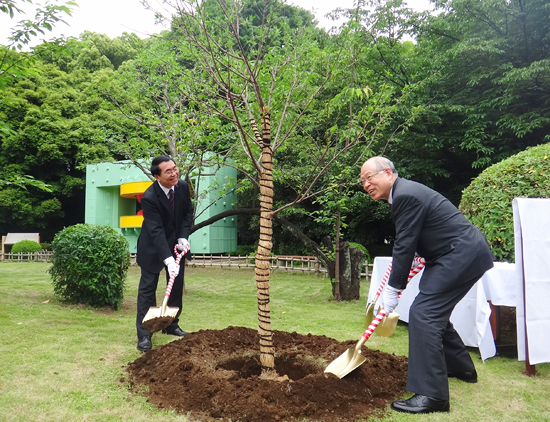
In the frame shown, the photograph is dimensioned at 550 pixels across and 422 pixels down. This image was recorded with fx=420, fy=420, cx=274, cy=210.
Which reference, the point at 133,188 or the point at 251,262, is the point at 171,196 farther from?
the point at 133,188

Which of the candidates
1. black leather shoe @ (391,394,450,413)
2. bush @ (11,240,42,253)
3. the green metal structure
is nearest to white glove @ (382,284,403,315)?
black leather shoe @ (391,394,450,413)

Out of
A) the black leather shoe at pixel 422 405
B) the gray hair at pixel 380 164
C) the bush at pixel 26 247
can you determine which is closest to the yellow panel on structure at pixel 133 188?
the bush at pixel 26 247

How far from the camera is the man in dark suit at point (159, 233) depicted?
4.12m

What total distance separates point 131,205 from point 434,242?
20712 millimetres

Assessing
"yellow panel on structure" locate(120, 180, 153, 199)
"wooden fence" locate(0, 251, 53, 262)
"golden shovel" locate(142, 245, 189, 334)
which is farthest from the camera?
"wooden fence" locate(0, 251, 53, 262)

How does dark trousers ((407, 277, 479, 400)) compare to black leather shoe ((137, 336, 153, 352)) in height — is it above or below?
above

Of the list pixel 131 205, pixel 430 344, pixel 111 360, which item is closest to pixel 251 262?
pixel 131 205

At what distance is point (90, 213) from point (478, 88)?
1751 cm

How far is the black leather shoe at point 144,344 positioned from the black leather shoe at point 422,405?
235 cm

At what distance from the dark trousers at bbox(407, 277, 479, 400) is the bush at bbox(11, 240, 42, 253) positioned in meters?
20.9

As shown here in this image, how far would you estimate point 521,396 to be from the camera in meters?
2.96

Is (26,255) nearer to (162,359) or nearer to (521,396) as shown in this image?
(162,359)

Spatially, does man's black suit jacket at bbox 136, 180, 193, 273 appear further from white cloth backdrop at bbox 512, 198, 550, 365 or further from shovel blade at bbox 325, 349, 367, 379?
white cloth backdrop at bbox 512, 198, 550, 365

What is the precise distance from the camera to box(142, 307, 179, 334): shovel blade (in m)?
3.77
